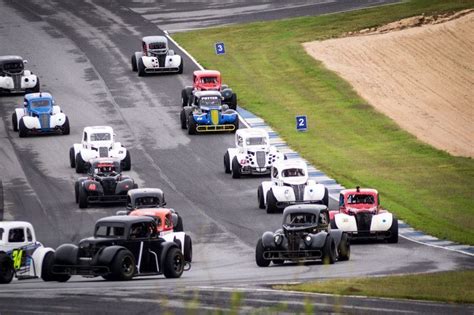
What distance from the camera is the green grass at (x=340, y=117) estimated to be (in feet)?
174

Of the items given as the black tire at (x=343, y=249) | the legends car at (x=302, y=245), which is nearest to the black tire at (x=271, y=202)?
the legends car at (x=302, y=245)

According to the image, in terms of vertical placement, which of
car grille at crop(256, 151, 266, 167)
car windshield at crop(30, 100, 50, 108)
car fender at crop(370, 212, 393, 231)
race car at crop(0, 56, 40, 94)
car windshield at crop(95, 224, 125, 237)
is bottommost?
car fender at crop(370, 212, 393, 231)

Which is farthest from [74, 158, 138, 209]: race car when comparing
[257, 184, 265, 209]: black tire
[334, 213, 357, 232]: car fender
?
[334, 213, 357, 232]: car fender

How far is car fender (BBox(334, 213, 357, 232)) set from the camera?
4578 cm

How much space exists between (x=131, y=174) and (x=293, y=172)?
31.8 feet

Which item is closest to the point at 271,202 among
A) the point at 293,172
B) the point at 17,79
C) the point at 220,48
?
the point at 293,172

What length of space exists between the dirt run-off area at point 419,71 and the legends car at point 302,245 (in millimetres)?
22091

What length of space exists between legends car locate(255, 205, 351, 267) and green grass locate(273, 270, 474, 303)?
4184 mm

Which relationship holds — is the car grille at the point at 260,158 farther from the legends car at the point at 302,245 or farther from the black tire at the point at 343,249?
the black tire at the point at 343,249

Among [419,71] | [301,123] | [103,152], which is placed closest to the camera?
[103,152]

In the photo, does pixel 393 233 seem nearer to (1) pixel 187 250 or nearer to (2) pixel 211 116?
(1) pixel 187 250

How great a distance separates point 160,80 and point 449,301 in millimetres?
50066

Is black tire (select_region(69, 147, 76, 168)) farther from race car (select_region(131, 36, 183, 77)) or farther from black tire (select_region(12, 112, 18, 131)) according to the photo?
race car (select_region(131, 36, 183, 77))

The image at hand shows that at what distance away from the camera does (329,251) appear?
4047 centimetres
